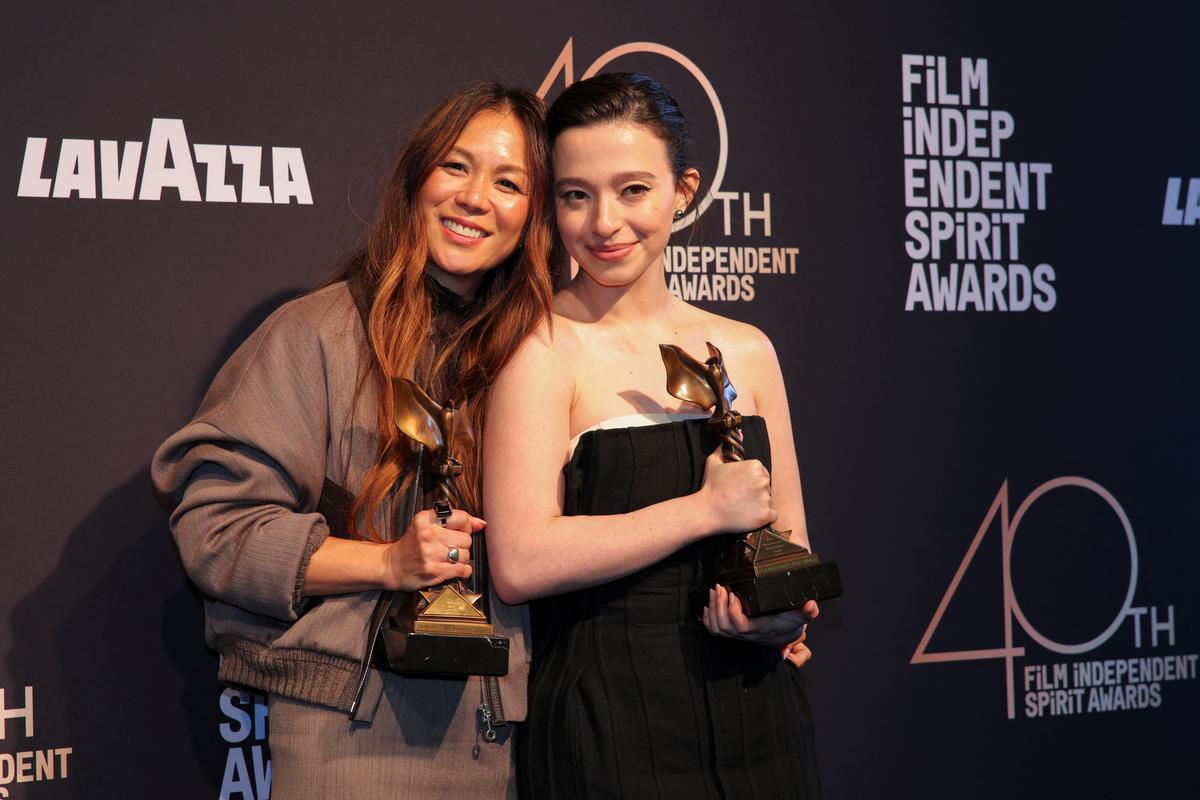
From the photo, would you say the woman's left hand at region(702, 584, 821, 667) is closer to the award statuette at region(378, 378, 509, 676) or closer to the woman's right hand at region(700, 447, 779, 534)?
the woman's right hand at region(700, 447, 779, 534)

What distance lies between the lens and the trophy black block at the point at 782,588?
71.8 inches

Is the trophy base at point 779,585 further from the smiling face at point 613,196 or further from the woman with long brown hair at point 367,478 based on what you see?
the smiling face at point 613,196

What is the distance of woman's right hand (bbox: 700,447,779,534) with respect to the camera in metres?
1.84

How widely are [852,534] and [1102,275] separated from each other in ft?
3.30

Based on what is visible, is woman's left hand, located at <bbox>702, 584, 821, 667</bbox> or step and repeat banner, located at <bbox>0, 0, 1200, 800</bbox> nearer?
woman's left hand, located at <bbox>702, 584, 821, 667</bbox>

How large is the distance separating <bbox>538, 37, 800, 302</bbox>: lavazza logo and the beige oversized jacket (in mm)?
1029

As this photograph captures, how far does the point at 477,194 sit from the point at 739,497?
0.70 metres

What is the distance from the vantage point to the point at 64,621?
2.36 m

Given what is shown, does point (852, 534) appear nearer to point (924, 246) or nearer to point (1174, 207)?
point (924, 246)

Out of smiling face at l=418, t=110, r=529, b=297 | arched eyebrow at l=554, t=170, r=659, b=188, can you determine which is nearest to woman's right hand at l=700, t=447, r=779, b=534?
arched eyebrow at l=554, t=170, r=659, b=188

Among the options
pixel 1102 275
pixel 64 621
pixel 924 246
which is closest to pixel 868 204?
pixel 924 246

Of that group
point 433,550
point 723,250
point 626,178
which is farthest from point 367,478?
point 723,250

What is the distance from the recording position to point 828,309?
2.97 meters

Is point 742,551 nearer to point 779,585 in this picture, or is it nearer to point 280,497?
point 779,585
